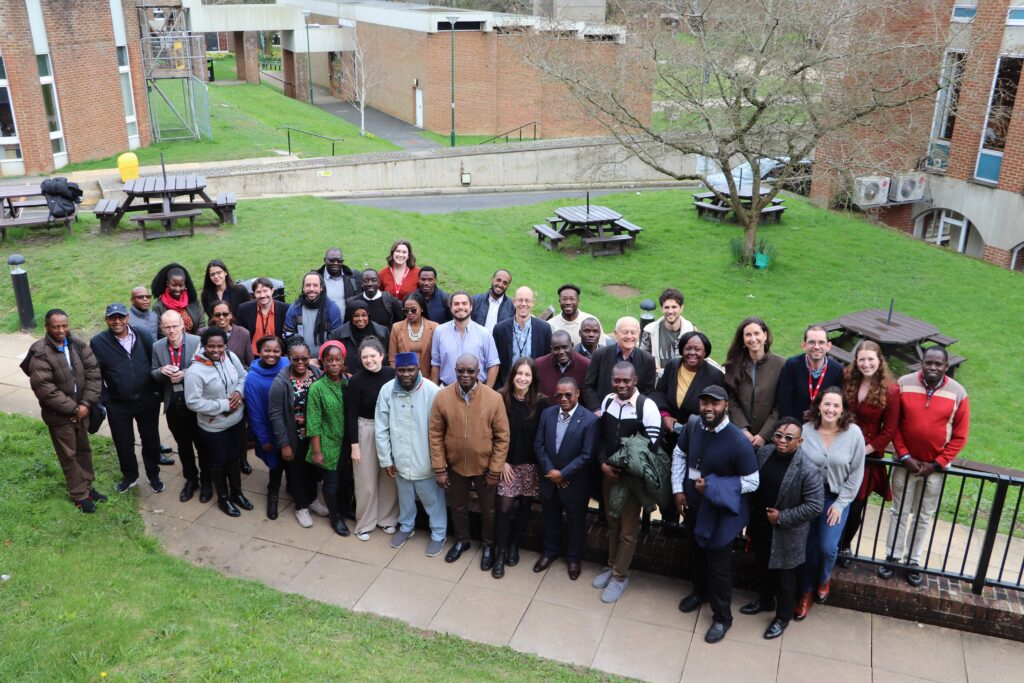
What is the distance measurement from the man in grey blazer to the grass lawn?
467 cm

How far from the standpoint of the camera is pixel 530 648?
598cm

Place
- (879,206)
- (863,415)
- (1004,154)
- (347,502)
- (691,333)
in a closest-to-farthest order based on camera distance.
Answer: (863,415) < (691,333) < (347,502) < (1004,154) < (879,206)

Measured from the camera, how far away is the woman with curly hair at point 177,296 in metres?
8.67

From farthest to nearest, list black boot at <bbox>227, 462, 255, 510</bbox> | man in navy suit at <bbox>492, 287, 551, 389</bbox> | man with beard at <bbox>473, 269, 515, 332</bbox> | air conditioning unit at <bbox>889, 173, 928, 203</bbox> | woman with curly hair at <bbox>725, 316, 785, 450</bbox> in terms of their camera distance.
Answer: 1. air conditioning unit at <bbox>889, 173, 928, 203</bbox>
2. man with beard at <bbox>473, 269, 515, 332</bbox>
3. man in navy suit at <bbox>492, 287, 551, 389</bbox>
4. black boot at <bbox>227, 462, 255, 510</bbox>
5. woman with curly hair at <bbox>725, 316, 785, 450</bbox>

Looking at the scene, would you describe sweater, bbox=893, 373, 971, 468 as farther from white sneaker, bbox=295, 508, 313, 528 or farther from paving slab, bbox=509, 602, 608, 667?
white sneaker, bbox=295, 508, 313, 528

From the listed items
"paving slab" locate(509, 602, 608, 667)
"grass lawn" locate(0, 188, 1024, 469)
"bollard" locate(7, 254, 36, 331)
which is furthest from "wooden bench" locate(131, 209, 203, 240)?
"paving slab" locate(509, 602, 608, 667)

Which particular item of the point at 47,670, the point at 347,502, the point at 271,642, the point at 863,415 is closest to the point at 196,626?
the point at 271,642

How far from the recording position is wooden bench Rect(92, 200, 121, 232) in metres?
14.8

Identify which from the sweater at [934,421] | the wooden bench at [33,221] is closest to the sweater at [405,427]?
the sweater at [934,421]

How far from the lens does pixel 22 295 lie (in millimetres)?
11469

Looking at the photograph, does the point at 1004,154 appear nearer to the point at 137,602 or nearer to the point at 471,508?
the point at 471,508

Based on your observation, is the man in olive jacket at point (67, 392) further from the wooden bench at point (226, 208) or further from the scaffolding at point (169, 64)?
the scaffolding at point (169, 64)

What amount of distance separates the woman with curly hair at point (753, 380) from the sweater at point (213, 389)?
4.09 meters

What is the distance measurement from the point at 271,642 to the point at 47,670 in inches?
50.5
